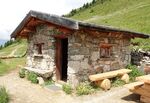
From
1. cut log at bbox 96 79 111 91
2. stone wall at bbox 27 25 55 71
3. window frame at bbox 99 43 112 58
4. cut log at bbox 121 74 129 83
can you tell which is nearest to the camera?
cut log at bbox 96 79 111 91

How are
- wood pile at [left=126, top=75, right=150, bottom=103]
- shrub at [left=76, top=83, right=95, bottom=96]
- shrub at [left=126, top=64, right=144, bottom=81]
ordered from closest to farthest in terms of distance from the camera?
wood pile at [left=126, top=75, right=150, bottom=103] < shrub at [left=76, top=83, right=95, bottom=96] < shrub at [left=126, top=64, right=144, bottom=81]

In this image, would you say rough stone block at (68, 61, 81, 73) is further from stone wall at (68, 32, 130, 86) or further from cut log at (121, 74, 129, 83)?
cut log at (121, 74, 129, 83)

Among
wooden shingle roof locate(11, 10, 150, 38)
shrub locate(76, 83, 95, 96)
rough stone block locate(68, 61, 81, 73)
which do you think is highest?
wooden shingle roof locate(11, 10, 150, 38)

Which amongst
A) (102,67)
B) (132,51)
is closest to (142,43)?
(132,51)

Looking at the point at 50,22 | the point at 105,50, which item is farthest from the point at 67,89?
the point at 105,50

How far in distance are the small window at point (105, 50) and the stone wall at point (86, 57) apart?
0.61 ft

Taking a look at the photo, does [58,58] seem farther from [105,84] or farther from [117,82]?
[117,82]

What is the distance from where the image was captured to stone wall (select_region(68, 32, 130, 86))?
1188 cm

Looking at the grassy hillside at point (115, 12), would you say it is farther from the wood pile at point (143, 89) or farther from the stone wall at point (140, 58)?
the wood pile at point (143, 89)

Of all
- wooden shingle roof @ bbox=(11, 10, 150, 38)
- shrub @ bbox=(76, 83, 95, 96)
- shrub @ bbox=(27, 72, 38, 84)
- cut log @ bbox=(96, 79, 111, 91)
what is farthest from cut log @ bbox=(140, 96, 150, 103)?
shrub @ bbox=(27, 72, 38, 84)

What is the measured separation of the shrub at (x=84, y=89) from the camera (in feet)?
37.5

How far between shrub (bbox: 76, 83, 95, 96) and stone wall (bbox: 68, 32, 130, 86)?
278 millimetres

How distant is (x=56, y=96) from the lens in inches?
445

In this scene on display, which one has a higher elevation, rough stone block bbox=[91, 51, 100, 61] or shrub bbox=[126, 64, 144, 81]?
rough stone block bbox=[91, 51, 100, 61]
